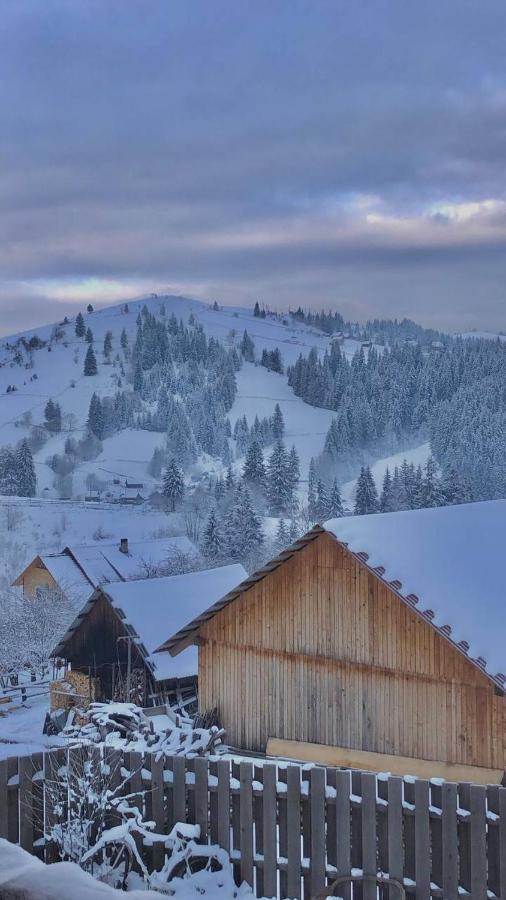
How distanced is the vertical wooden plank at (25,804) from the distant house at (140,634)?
20512 mm

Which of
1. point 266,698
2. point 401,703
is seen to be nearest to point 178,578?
point 266,698

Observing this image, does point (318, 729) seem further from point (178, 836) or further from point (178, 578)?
point (178, 578)

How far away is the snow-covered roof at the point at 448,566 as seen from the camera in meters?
12.6

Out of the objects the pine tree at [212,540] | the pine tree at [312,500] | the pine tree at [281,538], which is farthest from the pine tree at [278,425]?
the pine tree at [212,540]

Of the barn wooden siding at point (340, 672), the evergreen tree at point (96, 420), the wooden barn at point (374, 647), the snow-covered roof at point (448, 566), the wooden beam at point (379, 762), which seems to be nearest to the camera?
the snow-covered roof at point (448, 566)

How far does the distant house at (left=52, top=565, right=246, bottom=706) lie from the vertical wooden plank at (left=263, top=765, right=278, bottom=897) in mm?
20890

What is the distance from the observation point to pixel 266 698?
604 inches

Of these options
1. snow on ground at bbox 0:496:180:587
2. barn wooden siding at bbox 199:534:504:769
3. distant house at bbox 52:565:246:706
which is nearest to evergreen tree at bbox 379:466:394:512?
snow on ground at bbox 0:496:180:587

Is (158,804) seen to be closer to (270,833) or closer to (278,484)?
(270,833)

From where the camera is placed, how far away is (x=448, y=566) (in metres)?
13.8

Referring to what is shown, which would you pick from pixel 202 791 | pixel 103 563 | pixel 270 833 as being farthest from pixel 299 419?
pixel 270 833

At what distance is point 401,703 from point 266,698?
2721 mm

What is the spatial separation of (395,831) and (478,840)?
1.55 ft

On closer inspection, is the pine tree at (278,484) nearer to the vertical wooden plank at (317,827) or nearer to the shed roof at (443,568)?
the shed roof at (443,568)
